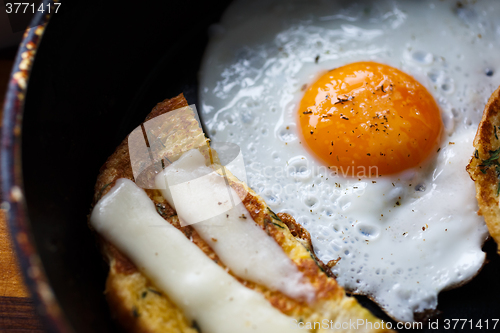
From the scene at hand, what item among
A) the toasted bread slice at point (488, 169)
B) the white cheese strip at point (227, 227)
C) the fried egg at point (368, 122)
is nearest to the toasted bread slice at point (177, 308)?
the white cheese strip at point (227, 227)

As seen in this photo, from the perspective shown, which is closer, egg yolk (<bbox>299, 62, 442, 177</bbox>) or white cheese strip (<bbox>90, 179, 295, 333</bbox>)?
white cheese strip (<bbox>90, 179, 295, 333</bbox>)

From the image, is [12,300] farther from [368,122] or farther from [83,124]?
[368,122]

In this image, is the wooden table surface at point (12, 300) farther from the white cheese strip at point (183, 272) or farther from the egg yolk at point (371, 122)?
the egg yolk at point (371, 122)

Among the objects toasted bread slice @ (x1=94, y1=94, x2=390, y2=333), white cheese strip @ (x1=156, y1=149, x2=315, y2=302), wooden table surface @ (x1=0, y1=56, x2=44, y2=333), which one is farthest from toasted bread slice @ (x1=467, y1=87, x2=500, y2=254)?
wooden table surface @ (x1=0, y1=56, x2=44, y2=333)

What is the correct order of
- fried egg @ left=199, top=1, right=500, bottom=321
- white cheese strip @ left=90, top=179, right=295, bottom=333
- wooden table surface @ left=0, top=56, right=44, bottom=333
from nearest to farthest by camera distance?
white cheese strip @ left=90, top=179, right=295, bottom=333
wooden table surface @ left=0, top=56, right=44, bottom=333
fried egg @ left=199, top=1, right=500, bottom=321

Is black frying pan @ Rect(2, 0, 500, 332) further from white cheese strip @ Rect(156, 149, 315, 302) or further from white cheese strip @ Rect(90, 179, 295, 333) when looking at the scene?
white cheese strip @ Rect(156, 149, 315, 302)

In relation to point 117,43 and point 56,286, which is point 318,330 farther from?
point 117,43

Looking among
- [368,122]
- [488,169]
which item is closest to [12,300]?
[368,122]
